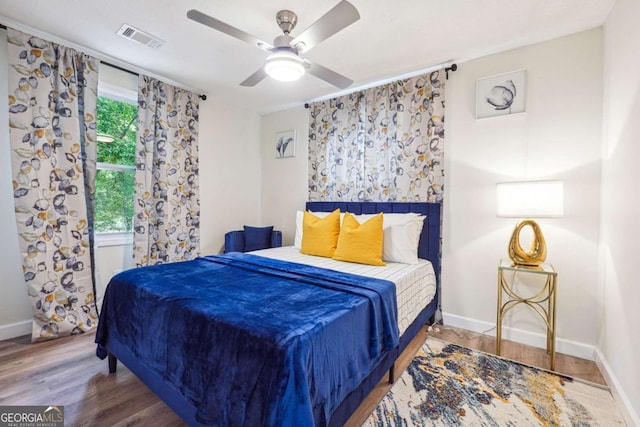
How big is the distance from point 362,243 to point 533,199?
4.38 feet

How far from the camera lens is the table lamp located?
2.04m

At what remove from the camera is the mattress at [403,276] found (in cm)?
203

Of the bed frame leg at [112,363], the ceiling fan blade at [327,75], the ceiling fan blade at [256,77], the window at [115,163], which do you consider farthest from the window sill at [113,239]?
the ceiling fan blade at [327,75]

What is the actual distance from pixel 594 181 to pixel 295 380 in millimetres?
2720

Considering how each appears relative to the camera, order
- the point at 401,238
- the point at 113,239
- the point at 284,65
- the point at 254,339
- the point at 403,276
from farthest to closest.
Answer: the point at 113,239 < the point at 401,238 < the point at 403,276 < the point at 284,65 < the point at 254,339

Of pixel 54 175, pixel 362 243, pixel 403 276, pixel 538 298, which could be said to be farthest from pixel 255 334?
pixel 54 175

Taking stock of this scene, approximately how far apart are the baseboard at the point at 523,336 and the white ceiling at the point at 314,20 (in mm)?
2553

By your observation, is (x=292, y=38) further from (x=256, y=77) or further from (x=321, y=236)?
(x=321, y=236)

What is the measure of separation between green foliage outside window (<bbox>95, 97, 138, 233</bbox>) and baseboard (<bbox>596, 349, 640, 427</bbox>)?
426cm

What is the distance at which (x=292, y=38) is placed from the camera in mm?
1838

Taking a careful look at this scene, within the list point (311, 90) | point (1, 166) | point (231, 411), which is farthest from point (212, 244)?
point (231, 411)

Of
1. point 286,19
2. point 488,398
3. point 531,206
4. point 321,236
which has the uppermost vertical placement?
point 286,19

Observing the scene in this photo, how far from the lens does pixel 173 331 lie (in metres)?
1.45

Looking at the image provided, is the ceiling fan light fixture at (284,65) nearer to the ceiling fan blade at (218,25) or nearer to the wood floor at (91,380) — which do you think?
the ceiling fan blade at (218,25)
